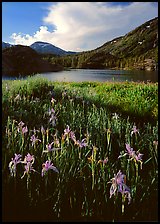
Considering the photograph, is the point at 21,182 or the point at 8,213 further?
the point at 21,182

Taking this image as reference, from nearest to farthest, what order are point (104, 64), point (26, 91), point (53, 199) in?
point (53, 199)
point (26, 91)
point (104, 64)

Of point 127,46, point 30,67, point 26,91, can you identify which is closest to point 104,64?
point 30,67

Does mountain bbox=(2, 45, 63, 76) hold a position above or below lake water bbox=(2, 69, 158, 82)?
above

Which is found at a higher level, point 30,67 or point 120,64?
point 120,64

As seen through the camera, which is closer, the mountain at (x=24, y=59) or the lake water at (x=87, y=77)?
the lake water at (x=87, y=77)

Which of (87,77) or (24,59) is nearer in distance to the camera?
(87,77)

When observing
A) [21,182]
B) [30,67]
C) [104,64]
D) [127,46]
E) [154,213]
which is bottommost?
[154,213]

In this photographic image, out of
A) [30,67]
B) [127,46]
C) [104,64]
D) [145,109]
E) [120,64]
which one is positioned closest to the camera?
[145,109]

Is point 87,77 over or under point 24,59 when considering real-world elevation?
under

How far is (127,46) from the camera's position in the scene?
117 metres

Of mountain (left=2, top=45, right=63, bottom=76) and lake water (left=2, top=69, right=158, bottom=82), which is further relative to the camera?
mountain (left=2, top=45, right=63, bottom=76)

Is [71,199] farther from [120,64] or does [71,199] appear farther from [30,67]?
[120,64]

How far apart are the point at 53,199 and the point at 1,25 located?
114 cm

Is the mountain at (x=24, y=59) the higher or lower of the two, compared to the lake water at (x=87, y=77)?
higher
